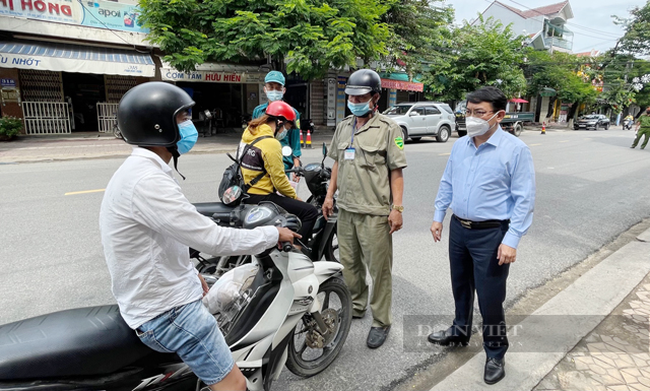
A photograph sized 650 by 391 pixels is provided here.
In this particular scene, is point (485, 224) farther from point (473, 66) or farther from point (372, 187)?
point (473, 66)

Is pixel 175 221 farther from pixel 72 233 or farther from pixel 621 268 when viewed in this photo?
pixel 621 268

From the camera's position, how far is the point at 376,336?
9.42 feet

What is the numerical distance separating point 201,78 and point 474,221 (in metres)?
16.1

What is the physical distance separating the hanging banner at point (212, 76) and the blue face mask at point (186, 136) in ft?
48.5

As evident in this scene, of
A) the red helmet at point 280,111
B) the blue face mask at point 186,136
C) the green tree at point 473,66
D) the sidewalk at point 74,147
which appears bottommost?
the sidewalk at point 74,147

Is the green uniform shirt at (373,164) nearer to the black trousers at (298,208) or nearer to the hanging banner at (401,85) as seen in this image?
the black trousers at (298,208)

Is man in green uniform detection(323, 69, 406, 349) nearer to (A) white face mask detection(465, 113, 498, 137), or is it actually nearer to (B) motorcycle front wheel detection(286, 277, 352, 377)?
(B) motorcycle front wheel detection(286, 277, 352, 377)

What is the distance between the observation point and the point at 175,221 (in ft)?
4.73

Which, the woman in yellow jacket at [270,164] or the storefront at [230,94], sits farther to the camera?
the storefront at [230,94]

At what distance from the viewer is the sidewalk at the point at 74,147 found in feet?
35.0

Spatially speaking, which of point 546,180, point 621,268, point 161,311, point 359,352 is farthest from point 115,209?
point 546,180

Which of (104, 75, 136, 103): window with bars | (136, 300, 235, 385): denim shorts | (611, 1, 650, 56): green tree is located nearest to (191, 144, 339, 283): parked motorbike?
(136, 300, 235, 385): denim shorts

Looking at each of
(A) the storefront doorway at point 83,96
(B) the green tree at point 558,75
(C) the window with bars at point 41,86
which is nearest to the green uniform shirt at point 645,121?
(B) the green tree at point 558,75

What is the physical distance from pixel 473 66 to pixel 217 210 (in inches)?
918
